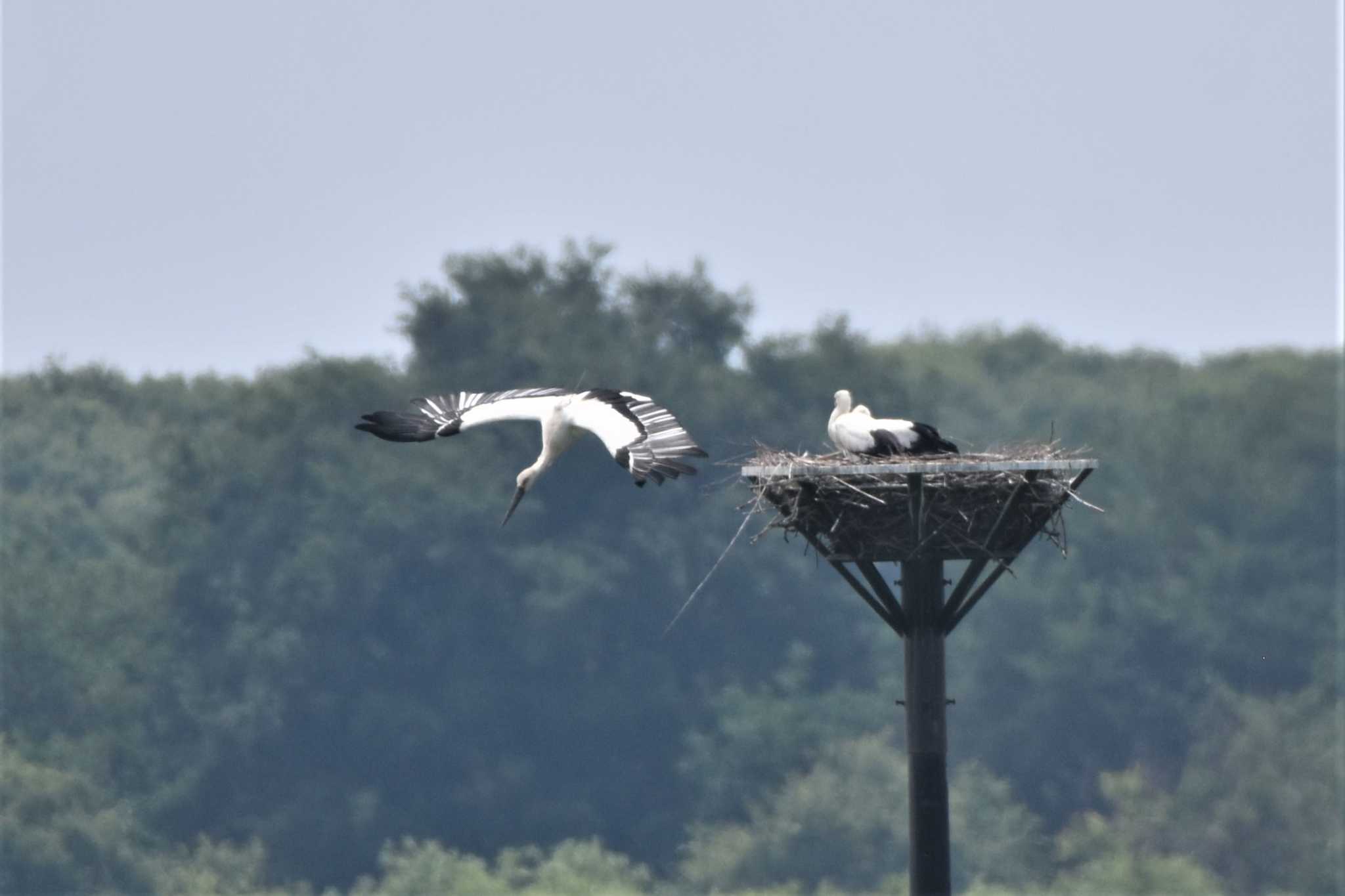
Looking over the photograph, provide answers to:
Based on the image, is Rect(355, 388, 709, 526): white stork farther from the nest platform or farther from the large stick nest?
the large stick nest

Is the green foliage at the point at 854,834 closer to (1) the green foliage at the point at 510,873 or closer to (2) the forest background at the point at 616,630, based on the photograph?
(2) the forest background at the point at 616,630

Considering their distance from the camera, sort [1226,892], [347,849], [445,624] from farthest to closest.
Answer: [445,624], [347,849], [1226,892]

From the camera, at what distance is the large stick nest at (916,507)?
18.6m

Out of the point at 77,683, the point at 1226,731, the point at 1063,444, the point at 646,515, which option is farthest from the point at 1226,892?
the point at 77,683

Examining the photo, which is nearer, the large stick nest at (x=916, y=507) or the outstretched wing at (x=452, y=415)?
the large stick nest at (x=916, y=507)

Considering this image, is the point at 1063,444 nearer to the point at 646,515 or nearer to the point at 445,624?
the point at 646,515

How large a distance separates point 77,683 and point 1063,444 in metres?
16.4

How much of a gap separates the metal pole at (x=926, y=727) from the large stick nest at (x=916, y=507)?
228 millimetres

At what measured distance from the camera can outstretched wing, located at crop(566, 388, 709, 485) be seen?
17.6 metres

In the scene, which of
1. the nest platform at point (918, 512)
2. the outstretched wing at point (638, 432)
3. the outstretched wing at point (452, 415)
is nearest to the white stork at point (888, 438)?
the nest platform at point (918, 512)

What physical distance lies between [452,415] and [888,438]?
11.8 ft

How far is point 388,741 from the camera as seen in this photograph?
47.8 m

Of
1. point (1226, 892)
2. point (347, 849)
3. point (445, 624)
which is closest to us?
point (1226, 892)

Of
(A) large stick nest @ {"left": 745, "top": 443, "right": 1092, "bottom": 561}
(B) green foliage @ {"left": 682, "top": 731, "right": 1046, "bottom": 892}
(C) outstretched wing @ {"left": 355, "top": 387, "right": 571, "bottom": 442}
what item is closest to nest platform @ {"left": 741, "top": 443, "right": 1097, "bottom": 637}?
(A) large stick nest @ {"left": 745, "top": 443, "right": 1092, "bottom": 561}
